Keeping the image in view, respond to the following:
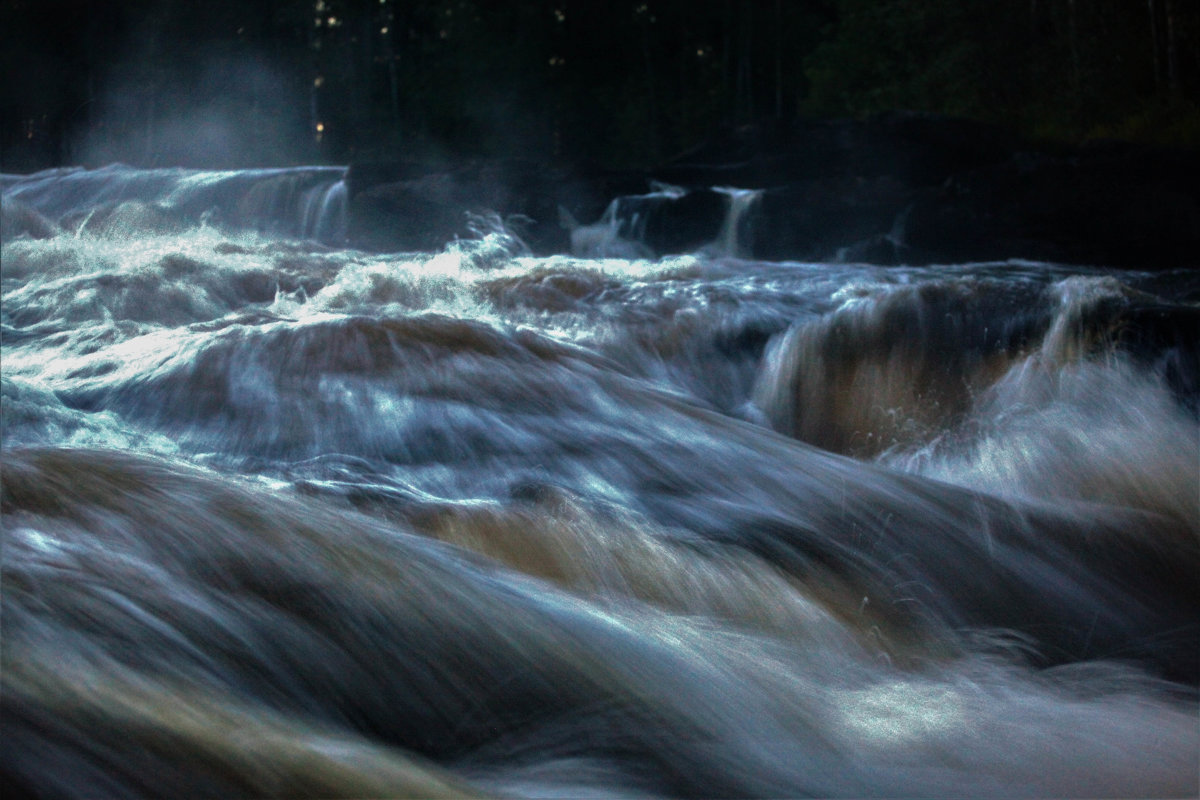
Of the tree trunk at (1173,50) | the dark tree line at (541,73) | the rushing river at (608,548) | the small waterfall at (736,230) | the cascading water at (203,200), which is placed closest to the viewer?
the rushing river at (608,548)

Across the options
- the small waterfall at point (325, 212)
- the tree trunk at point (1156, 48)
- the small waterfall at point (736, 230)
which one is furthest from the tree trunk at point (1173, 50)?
the small waterfall at point (325, 212)

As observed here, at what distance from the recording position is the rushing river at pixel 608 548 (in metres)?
1.98

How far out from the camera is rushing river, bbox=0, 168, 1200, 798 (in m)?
1.98

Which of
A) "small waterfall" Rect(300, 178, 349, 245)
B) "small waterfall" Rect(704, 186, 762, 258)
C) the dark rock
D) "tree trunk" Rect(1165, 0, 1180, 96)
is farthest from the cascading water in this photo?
"tree trunk" Rect(1165, 0, 1180, 96)

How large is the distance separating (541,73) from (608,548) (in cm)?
2964

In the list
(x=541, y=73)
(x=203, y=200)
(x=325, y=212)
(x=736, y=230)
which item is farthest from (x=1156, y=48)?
(x=541, y=73)

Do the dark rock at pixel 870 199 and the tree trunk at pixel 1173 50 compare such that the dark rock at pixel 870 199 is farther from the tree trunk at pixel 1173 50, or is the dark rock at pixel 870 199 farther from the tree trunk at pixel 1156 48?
the tree trunk at pixel 1156 48

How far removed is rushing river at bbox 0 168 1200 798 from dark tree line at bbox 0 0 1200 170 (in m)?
1.54

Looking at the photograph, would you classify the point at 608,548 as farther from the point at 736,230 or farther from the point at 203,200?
the point at 203,200

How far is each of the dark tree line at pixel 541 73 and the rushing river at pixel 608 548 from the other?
1.54 meters

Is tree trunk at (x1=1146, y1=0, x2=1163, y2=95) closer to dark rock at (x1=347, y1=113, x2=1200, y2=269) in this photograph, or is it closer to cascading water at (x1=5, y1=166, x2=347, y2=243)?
dark rock at (x1=347, y1=113, x2=1200, y2=269)

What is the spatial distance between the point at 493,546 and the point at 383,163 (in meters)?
12.4

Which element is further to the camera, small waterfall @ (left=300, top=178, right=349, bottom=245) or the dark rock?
small waterfall @ (left=300, top=178, right=349, bottom=245)

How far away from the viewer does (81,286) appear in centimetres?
675
